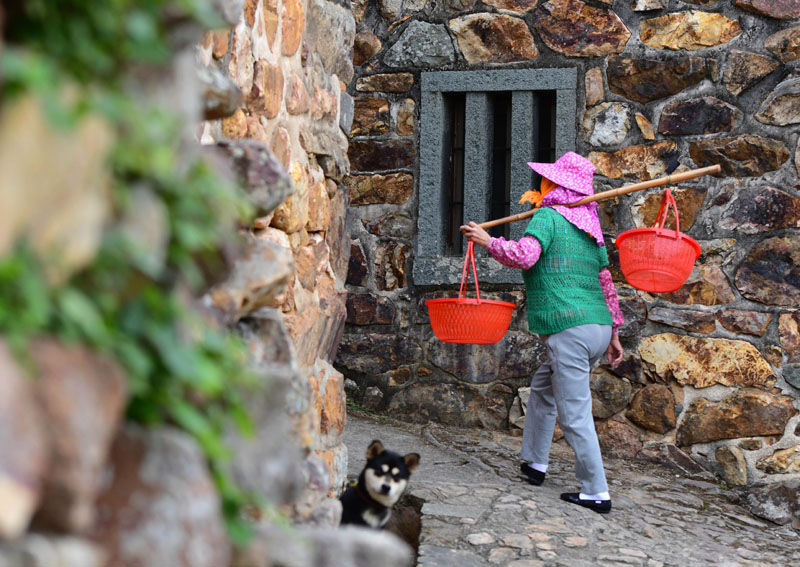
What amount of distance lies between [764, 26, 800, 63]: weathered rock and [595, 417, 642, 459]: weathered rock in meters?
2.30

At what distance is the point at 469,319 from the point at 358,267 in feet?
5.62

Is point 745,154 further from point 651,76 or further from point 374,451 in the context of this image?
point 374,451

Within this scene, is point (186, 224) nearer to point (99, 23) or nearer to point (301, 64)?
point (99, 23)

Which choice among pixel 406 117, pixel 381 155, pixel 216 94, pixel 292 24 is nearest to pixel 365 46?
pixel 406 117

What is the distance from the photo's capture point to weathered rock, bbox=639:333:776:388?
15.4 ft

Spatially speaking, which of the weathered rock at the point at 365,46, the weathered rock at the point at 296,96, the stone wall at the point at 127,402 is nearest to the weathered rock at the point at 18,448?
the stone wall at the point at 127,402

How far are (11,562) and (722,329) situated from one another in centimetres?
456

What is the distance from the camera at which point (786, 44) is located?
4762mm

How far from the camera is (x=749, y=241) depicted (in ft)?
15.6

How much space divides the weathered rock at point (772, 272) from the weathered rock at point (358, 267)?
223 cm

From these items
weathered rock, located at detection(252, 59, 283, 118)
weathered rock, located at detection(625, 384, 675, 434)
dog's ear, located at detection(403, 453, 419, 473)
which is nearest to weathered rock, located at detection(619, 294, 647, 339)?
weathered rock, located at detection(625, 384, 675, 434)

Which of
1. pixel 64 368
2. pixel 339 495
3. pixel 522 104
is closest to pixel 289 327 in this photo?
pixel 339 495

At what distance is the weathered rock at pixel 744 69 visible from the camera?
15.7 ft

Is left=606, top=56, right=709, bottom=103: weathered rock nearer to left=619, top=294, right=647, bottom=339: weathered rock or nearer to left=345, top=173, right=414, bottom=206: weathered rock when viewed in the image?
left=619, top=294, right=647, bottom=339: weathered rock
